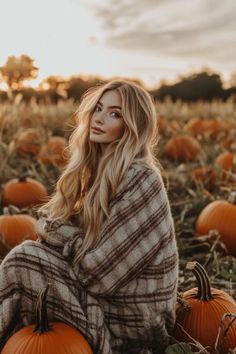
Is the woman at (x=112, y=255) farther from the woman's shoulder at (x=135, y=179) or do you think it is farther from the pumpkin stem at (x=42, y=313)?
the pumpkin stem at (x=42, y=313)

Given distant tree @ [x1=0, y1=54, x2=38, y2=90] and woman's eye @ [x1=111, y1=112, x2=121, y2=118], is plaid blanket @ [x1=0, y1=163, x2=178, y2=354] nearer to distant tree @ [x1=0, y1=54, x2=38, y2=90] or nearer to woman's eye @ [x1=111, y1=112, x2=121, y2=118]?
woman's eye @ [x1=111, y1=112, x2=121, y2=118]

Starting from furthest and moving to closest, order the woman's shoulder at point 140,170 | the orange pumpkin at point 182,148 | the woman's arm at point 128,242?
the orange pumpkin at point 182,148 < the woman's shoulder at point 140,170 < the woman's arm at point 128,242

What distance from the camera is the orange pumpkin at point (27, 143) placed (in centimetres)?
751

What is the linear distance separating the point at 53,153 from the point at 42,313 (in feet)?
15.3

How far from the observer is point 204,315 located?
3.06 metres

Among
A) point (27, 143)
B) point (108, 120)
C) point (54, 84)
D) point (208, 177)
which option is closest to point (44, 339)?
point (108, 120)

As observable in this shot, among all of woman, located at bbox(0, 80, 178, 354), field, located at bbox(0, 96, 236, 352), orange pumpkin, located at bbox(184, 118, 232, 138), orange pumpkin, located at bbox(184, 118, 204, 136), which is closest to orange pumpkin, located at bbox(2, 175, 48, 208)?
field, located at bbox(0, 96, 236, 352)

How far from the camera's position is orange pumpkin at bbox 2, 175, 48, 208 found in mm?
5496

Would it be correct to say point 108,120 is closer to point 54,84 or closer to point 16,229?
point 16,229

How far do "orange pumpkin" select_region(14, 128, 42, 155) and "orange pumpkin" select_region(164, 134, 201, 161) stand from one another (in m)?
1.69

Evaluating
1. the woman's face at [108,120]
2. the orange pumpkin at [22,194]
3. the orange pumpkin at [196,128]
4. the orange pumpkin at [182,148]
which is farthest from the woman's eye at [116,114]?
the orange pumpkin at [196,128]

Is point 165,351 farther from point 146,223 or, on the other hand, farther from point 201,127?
point 201,127

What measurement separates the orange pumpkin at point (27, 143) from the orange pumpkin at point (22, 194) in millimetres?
1879

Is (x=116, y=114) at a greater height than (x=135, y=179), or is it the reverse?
(x=116, y=114)
